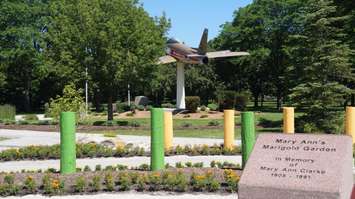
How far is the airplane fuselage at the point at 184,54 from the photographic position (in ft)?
149

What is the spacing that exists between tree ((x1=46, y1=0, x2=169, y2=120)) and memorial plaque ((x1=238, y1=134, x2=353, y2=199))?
85.7 feet

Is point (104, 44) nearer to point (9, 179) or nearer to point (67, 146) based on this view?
point (67, 146)

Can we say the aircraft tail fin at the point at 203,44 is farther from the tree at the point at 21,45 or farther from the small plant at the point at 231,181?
the small plant at the point at 231,181

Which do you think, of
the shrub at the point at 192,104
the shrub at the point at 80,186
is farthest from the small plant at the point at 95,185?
the shrub at the point at 192,104

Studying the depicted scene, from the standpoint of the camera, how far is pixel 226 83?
72.4 m

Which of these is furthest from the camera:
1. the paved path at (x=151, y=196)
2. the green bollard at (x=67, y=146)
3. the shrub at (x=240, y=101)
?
the shrub at (x=240, y=101)

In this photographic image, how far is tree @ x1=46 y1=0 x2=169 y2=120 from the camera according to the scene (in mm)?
32875

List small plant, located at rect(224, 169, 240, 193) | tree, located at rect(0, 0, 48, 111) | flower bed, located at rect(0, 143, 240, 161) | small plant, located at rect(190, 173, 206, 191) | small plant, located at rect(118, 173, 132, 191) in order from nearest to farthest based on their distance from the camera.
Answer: small plant, located at rect(224, 169, 240, 193) → small plant, located at rect(190, 173, 206, 191) → small plant, located at rect(118, 173, 132, 191) → flower bed, located at rect(0, 143, 240, 161) → tree, located at rect(0, 0, 48, 111)

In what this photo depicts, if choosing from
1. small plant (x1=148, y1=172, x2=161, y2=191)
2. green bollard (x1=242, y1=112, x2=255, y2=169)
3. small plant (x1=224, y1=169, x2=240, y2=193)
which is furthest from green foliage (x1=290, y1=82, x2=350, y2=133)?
small plant (x1=148, y1=172, x2=161, y2=191)

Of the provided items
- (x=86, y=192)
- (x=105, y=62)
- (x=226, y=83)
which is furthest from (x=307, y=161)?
(x=226, y=83)

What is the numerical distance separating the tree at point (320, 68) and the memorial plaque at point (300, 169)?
19.7 meters

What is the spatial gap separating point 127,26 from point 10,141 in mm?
13352

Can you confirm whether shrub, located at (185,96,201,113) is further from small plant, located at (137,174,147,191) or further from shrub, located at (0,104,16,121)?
small plant, located at (137,174,147,191)

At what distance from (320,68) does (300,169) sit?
21.3 meters
